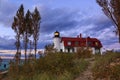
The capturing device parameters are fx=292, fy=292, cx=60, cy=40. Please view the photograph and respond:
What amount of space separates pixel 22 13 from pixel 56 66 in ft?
87.9

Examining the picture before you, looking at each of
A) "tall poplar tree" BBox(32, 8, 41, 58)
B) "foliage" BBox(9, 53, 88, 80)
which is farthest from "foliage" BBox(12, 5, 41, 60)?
"foliage" BBox(9, 53, 88, 80)

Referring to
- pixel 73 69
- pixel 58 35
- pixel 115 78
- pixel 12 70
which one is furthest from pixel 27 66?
pixel 58 35

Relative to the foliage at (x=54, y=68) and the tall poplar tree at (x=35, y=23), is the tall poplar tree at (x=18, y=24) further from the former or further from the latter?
the foliage at (x=54, y=68)

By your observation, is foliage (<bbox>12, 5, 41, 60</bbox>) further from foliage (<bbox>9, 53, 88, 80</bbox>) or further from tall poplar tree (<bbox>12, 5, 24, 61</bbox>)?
foliage (<bbox>9, 53, 88, 80</bbox>)

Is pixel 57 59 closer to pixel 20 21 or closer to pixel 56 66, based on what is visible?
pixel 56 66

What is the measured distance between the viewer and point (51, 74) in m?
18.4

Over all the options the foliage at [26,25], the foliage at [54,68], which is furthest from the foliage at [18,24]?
the foliage at [54,68]

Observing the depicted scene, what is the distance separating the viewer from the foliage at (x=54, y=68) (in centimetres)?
1762

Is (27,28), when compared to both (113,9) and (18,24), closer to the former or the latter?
(18,24)

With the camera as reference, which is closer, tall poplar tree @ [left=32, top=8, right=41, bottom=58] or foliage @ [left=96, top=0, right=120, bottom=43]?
foliage @ [left=96, top=0, right=120, bottom=43]

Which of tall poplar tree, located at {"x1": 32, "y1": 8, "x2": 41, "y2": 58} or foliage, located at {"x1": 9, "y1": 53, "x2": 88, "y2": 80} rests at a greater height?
tall poplar tree, located at {"x1": 32, "y1": 8, "x2": 41, "y2": 58}

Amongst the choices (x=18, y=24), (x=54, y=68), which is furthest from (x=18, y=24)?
(x=54, y=68)

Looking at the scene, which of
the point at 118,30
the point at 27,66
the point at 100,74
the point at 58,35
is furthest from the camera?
the point at 58,35

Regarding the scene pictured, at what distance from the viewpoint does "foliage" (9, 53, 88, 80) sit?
17625 millimetres
